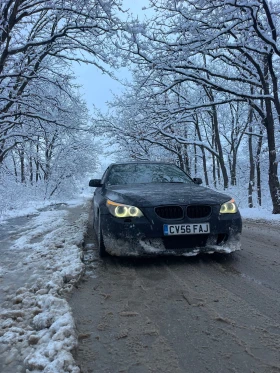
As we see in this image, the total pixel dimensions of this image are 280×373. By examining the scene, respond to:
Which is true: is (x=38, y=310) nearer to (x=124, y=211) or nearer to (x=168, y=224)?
(x=124, y=211)

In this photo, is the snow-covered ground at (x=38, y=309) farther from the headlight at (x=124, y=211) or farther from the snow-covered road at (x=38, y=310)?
the headlight at (x=124, y=211)

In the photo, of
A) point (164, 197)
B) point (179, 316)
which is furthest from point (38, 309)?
point (164, 197)

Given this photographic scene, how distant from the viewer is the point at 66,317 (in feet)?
6.59

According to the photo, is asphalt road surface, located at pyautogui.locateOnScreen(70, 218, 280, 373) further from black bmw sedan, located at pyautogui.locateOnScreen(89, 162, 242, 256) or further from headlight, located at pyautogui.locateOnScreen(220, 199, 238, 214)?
headlight, located at pyautogui.locateOnScreen(220, 199, 238, 214)

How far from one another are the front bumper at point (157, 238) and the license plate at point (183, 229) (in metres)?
0.04

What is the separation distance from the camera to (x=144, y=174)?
4.95 metres

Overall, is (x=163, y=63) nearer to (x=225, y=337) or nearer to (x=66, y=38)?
(x=66, y=38)

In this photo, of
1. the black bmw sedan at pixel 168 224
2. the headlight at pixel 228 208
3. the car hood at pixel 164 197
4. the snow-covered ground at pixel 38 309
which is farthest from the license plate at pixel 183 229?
the snow-covered ground at pixel 38 309

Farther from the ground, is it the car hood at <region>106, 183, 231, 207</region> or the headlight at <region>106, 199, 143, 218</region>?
the car hood at <region>106, 183, 231, 207</region>

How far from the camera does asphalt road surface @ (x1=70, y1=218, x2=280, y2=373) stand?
161 centimetres

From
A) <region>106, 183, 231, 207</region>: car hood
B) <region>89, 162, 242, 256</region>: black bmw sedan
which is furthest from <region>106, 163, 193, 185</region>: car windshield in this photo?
<region>89, 162, 242, 256</region>: black bmw sedan

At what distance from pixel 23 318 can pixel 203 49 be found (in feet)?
31.0

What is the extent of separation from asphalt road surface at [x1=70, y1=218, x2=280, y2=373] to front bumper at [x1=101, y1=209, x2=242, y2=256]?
7.6 inches

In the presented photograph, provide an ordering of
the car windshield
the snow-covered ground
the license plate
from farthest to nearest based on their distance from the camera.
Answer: the car windshield < the license plate < the snow-covered ground
